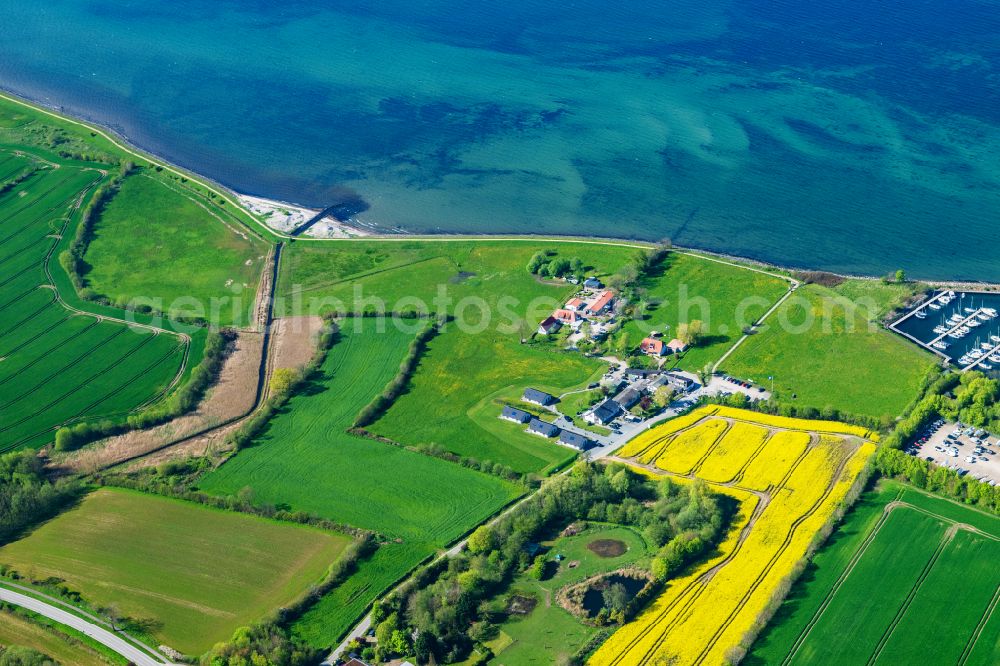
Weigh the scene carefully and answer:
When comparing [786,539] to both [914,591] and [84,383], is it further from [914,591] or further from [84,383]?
[84,383]

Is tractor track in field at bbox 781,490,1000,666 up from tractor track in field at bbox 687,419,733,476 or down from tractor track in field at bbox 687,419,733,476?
down

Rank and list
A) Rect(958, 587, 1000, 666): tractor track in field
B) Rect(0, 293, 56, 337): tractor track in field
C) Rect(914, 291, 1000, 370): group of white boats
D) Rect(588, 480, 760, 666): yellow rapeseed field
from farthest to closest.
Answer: Rect(0, 293, 56, 337): tractor track in field, Rect(914, 291, 1000, 370): group of white boats, Rect(588, 480, 760, 666): yellow rapeseed field, Rect(958, 587, 1000, 666): tractor track in field

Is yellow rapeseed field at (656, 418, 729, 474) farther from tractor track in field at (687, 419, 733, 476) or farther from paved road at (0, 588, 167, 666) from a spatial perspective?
paved road at (0, 588, 167, 666)

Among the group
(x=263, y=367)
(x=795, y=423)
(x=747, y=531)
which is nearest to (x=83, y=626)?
(x=263, y=367)

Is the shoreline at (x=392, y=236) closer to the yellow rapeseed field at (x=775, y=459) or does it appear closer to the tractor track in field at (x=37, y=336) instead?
the tractor track in field at (x=37, y=336)

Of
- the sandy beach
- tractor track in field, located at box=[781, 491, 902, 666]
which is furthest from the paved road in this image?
the sandy beach

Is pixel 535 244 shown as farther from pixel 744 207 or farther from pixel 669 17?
pixel 669 17

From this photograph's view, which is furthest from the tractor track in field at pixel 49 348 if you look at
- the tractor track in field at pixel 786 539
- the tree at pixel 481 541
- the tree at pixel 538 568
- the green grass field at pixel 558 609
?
the tractor track in field at pixel 786 539
